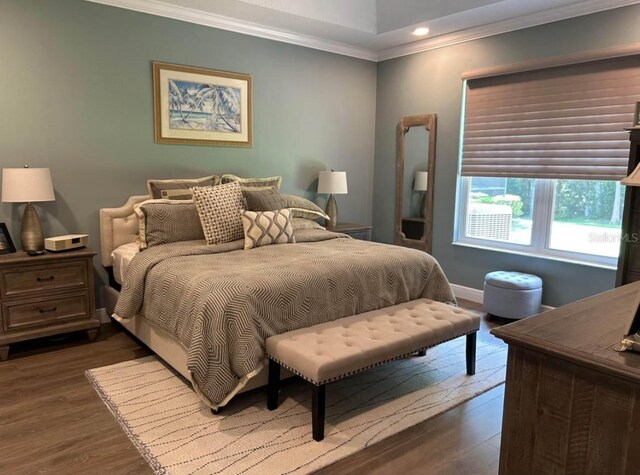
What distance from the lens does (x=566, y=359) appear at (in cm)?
124

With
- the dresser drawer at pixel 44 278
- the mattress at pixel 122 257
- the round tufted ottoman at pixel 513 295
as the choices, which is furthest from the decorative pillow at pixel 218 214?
the round tufted ottoman at pixel 513 295

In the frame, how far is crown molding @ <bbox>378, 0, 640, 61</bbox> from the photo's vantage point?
3619mm

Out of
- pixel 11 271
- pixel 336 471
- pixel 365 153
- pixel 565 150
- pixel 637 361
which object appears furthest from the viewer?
pixel 365 153

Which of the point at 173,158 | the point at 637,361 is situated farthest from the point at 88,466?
the point at 173,158

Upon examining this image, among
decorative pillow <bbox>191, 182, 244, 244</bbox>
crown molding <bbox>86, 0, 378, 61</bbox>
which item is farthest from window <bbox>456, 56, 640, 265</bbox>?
decorative pillow <bbox>191, 182, 244, 244</bbox>

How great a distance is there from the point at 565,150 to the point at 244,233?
2.72 meters

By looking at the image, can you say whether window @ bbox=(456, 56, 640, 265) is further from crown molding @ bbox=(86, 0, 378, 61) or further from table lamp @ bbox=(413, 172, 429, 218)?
crown molding @ bbox=(86, 0, 378, 61)

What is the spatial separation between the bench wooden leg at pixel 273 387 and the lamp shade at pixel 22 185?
2073 millimetres

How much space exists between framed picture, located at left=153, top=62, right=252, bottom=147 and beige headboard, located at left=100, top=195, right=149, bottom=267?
0.71m

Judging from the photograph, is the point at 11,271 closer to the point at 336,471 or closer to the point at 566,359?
the point at 336,471

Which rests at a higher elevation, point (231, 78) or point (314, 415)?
point (231, 78)

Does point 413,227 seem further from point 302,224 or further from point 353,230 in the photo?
point 302,224

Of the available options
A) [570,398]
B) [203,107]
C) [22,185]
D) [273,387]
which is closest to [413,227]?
[203,107]

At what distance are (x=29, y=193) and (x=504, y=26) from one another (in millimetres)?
4078
